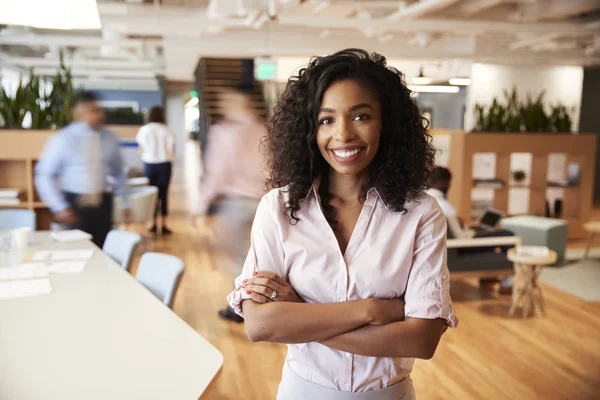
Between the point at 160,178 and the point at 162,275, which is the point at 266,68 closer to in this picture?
the point at 160,178

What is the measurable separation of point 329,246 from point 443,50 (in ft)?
31.2

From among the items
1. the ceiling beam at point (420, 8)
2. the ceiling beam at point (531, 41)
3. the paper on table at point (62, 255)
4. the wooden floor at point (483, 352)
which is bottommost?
the wooden floor at point (483, 352)

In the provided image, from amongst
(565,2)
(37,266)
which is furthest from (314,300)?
(565,2)

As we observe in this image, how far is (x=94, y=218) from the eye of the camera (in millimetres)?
4375

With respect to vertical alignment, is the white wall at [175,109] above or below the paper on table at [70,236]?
above

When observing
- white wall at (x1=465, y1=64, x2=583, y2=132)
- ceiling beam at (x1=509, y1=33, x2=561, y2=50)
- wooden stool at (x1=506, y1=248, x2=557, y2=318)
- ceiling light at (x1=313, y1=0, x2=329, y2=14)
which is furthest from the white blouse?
ceiling beam at (x1=509, y1=33, x2=561, y2=50)

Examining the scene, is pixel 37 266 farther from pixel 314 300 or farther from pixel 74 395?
pixel 314 300

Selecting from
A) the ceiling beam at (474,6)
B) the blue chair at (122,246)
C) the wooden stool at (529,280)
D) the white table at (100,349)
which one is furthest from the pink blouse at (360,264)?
the ceiling beam at (474,6)

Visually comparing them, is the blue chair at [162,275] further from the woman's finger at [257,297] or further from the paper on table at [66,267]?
the woman's finger at [257,297]

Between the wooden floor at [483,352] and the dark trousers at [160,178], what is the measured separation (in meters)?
2.61

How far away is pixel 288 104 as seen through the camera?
152cm

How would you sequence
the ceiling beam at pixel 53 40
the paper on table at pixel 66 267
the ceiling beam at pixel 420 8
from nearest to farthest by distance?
the paper on table at pixel 66 267 < the ceiling beam at pixel 420 8 < the ceiling beam at pixel 53 40

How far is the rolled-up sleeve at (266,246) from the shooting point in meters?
1.44

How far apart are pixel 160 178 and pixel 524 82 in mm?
6849
